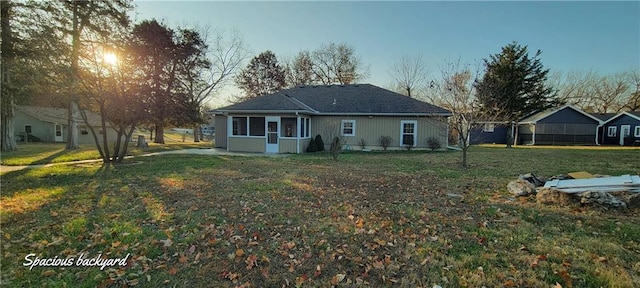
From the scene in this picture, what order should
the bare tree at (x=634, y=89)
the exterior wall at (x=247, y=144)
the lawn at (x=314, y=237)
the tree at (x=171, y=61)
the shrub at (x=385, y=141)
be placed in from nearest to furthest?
the lawn at (x=314, y=237) → the exterior wall at (x=247, y=144) → the shrub at (x=385, y=141) → the tree at (x=171, y=61) → the bare tree at (x=634, y=89)

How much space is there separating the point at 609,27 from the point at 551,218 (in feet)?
55.5

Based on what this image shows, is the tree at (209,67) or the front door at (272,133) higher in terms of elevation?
the tree at (209,67)

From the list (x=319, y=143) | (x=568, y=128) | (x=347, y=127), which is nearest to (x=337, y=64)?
(x=347, y=127)

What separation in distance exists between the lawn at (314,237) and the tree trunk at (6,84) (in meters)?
8.89

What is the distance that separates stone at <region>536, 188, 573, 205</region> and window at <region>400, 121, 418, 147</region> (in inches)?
449

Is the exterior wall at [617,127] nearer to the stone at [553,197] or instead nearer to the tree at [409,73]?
the tree at [409,73]

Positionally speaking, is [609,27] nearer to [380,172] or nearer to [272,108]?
[380,172]

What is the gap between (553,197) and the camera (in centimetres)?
479

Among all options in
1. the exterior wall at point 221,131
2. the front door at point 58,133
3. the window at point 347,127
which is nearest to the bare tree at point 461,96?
the window at point 347,127

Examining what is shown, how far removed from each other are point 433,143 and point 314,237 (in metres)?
14.1

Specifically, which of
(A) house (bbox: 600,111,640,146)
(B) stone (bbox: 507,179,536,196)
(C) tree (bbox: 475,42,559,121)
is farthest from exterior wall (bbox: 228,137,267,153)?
(A) house (bbox: 600,111,640,146)

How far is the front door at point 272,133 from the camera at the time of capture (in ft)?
49.1

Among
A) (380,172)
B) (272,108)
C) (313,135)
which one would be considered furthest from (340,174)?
(313,135)

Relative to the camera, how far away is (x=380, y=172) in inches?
331
